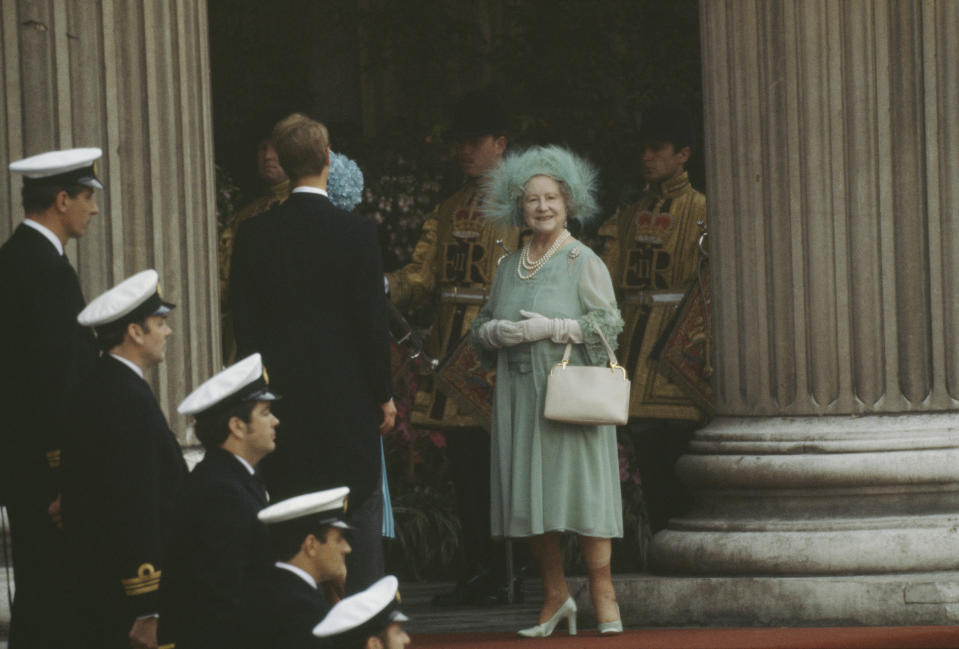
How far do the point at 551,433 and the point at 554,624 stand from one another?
73 cm

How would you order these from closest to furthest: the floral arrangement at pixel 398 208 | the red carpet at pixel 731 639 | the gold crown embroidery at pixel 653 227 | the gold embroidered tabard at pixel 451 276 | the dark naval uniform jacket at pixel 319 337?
the dark naval uniform jacket at pixel 319 337, the red carpet at pixel 731 639, the gold embroidered tabard at pixel 451 276, the gold crown embroidery at pixel 653 227, the floral arrangement at pixel 398 208

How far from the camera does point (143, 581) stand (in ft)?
18.0

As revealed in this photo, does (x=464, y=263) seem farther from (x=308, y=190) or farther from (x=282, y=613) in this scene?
(x=282, y=613)

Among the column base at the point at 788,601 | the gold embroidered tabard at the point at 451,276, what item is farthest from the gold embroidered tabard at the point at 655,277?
the column base at the point at 788,601

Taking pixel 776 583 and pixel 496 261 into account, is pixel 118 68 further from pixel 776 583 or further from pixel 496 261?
pixel 776 583

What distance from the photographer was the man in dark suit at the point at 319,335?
670 centimetres

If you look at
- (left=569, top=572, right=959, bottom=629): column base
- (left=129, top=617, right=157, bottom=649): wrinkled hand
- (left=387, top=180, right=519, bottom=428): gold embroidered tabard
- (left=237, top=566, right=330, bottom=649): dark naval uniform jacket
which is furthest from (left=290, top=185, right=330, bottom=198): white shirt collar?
(left=387, top=180, right=519, bottom=428): gold embroidered tabard

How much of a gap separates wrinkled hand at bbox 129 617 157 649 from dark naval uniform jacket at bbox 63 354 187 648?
0.03 m

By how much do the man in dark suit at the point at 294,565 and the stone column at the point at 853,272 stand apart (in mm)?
3271

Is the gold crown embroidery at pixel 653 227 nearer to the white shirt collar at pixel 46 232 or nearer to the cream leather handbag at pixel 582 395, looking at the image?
the cream leather handbag at pixel 582 395

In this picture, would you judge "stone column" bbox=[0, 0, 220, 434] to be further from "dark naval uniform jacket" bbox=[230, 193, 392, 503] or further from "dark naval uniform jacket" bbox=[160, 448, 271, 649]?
"dark naval uniform jacket" bbox=[160, 448, 271, 649]

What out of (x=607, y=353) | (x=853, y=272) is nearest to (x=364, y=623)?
(x=607, y=353)

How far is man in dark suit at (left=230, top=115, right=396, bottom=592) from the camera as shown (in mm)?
6703

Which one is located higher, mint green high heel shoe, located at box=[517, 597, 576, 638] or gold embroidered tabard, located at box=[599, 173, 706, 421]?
gold embroidered tabard, located at box=[599, 173, 706, 421]
